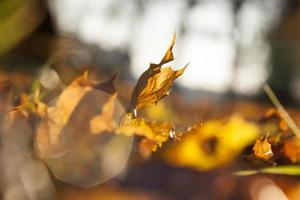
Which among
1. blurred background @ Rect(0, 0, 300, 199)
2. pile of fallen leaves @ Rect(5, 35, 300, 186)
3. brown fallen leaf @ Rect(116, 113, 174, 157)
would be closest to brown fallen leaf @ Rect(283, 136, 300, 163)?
pile of fallen leaves @ Rect(5, 35, 300, 186)

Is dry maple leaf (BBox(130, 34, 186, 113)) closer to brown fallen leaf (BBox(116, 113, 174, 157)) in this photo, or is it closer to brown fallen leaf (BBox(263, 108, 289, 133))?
brown fallen leaf (BBox(116, 113, 174, 157))

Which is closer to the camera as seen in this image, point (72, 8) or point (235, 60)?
point (72, 8)

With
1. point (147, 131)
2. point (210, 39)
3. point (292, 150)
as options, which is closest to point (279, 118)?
point (292, 150)

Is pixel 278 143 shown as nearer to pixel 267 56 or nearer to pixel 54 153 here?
pixel 54 153

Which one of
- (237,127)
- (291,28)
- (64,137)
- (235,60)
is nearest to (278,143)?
(237,127)

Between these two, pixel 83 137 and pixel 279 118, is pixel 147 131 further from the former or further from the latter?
pixel 279 118

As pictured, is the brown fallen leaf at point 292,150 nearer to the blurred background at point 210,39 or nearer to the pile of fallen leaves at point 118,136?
the pile of fallen leaves at point 118,136

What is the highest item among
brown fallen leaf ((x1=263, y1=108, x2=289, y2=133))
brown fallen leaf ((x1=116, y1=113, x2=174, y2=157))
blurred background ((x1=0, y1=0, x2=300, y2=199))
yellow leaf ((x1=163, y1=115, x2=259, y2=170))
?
brown fallen leaf ((x1=116, y1=113, x2=174, y2=157))
